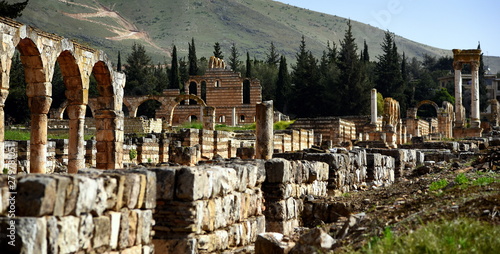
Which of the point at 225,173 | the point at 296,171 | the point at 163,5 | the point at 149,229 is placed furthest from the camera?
the point at 163,5

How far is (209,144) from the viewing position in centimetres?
2419

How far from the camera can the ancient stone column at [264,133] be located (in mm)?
15375

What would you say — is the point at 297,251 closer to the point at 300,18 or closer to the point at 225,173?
the point at 225,173

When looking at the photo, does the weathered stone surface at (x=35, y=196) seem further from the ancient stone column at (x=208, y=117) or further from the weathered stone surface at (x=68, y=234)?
the ancient stone column at (x=208, y=117)

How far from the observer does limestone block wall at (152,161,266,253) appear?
6.39 metres

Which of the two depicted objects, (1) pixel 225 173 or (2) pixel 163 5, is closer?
(1) pixel 225 173

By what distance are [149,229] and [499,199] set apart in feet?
10.7

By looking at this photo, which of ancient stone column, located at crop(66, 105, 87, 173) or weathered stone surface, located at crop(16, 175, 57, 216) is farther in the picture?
ancient stone column, located at crop(66, 105, 87, 173)

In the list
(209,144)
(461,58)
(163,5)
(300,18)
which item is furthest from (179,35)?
(209,144)

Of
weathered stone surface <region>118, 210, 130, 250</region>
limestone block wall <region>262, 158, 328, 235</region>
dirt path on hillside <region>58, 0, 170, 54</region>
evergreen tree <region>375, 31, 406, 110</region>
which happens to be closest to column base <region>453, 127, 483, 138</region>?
evergreen tree <region>375, 31, 406, 110</region>

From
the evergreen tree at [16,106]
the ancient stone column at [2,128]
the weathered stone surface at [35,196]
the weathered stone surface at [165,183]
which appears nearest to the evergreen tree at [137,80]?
the evergreen tree at [16,106]

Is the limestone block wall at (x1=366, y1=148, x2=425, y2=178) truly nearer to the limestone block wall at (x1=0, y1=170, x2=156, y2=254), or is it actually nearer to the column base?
the limestone block wall at (x1=0, y1=170, x2=156, y2=254)

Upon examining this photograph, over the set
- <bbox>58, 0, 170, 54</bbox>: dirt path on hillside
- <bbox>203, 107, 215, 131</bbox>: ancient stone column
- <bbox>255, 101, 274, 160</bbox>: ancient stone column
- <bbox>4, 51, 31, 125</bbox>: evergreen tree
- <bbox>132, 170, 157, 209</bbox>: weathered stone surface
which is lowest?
<bbox>132, 170, 157, 209</bbox>: weathered stone surface

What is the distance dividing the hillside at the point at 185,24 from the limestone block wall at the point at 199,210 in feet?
336
